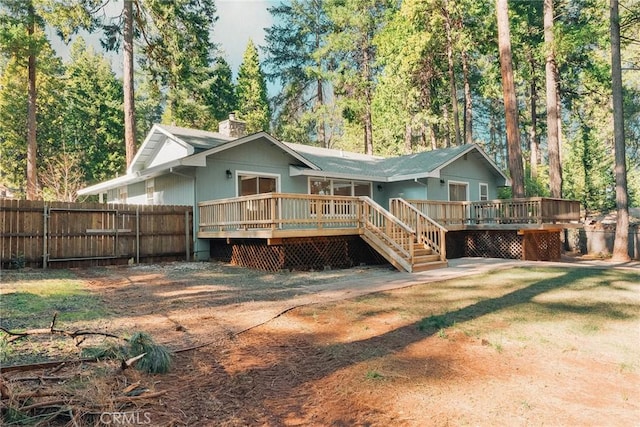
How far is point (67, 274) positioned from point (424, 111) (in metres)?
22.2

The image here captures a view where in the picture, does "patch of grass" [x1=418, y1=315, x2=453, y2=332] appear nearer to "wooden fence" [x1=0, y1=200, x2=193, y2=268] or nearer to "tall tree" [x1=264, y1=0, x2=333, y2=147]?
"wooden fence" [x1=0, y1=200, x2=193, y2=268]

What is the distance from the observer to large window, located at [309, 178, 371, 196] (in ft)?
51.6

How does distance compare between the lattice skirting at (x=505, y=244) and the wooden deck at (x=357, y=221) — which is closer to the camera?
the wooden deck at (x=357, y=221)

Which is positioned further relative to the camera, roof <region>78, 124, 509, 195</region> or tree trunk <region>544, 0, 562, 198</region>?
tree trunk <region>544, 0, 562, 198</region>

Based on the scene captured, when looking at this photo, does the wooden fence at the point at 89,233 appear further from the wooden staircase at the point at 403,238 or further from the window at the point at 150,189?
the wooden staircase at the point at 403,238

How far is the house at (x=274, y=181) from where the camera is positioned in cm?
1033

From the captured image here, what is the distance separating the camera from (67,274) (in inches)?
376

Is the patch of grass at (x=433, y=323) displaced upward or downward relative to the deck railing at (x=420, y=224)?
downward

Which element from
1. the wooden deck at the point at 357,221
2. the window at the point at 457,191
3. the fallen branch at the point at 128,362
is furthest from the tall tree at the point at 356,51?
the fallen branch at the point at 128,362

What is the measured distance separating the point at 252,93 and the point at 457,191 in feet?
75.7

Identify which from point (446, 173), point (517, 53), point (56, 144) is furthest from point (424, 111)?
point (56, 144)

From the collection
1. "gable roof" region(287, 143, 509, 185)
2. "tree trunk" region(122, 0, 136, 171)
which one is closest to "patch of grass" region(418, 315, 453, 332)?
"gable roof" region(287, 143, 509, 185)

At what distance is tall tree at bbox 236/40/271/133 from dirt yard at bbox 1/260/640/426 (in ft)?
91.8

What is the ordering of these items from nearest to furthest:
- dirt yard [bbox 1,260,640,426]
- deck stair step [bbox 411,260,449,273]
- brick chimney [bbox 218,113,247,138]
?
dirt yard [bbox 1,260,640,426], deck stair step [bbox 411,260,449,273], brick chimney [bbox 218,113,247,138]
